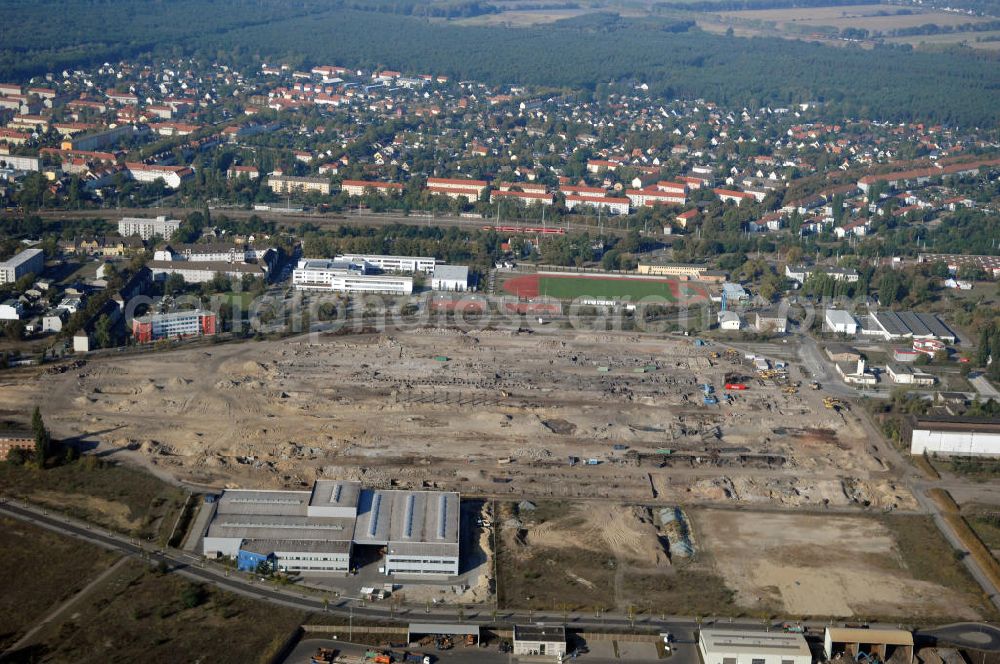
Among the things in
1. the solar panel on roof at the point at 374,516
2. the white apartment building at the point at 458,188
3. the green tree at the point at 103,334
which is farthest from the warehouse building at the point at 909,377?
the white apartment building at the point at 458,188

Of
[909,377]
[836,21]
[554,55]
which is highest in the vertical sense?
[836,21]

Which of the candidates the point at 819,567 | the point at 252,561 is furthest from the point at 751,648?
the point at 252,561

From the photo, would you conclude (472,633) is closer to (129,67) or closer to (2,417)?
(2,417)

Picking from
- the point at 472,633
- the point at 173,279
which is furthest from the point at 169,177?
the point at 472,633

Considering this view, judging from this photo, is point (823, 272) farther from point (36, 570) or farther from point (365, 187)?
point (36, 570)

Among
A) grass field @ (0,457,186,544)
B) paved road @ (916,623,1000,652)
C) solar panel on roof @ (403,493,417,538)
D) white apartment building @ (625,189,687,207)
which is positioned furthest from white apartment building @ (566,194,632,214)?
paved road @ (916,623,1000,652)

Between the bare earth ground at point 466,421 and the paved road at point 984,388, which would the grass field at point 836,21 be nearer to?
the paved road at point 984,388

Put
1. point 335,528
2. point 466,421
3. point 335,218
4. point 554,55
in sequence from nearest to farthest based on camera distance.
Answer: point 335,528
point 466,421
point 335,218
point 554,55
